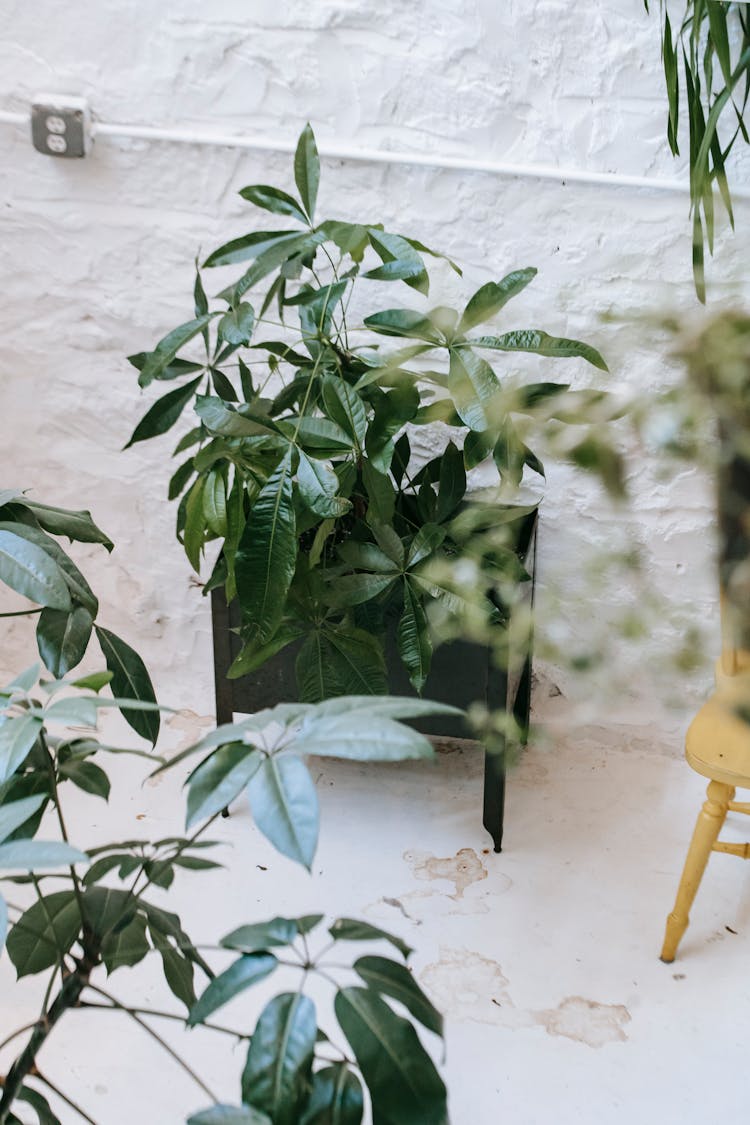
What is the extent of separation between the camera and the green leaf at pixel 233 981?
777 mm

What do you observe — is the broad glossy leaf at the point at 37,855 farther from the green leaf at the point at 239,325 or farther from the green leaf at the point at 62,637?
the green leaf at the point at 239,325

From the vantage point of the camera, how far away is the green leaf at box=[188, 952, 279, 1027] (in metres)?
0.78

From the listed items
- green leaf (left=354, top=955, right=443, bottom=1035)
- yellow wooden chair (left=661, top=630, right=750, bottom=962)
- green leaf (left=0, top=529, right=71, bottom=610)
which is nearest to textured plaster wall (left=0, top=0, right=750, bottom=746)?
yellow wooden chair (left=661, top=630, right=750, bottom=962)

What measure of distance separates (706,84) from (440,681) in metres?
1.05

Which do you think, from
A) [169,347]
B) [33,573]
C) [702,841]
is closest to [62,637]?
[33,573]

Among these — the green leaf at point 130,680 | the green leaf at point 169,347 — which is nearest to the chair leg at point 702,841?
the green leaf at point 130,680

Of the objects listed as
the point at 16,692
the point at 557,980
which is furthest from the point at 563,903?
the point at 16,692

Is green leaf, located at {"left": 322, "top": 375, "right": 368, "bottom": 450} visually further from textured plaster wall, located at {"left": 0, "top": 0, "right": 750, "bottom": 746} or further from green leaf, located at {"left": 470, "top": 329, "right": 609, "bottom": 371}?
textured plaster wall, located at {"left": 0, "top": 0, "right": 750, "bottom": 746}

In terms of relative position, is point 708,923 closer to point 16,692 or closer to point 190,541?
point 190,541

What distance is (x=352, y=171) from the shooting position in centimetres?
209

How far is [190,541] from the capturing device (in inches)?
68.3

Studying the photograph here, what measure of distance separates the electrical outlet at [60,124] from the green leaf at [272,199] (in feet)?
1.87

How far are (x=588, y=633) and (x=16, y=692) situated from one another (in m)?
0.53

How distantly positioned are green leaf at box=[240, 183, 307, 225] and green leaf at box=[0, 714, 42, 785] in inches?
42.2
